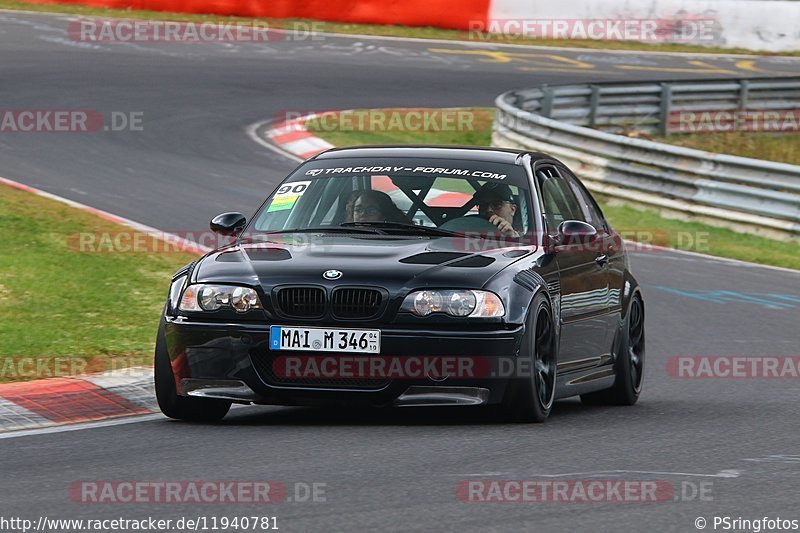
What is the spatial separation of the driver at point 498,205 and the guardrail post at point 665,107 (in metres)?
18.2

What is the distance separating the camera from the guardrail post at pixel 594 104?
26344mm

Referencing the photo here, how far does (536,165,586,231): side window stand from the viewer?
930cm

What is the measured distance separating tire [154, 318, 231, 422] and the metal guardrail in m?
12.2

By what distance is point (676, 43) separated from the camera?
38156 mm

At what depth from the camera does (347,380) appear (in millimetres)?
7887

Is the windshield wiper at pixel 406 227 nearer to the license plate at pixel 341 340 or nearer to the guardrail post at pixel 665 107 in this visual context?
the license plate at pixel 341 340

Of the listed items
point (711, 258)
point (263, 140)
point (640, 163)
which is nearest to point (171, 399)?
point (711, 258)

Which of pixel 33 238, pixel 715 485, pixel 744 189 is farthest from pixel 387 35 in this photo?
pixel 715 485

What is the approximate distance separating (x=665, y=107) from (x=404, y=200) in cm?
1852

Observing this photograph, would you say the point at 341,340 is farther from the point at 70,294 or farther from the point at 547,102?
the point at 547,102

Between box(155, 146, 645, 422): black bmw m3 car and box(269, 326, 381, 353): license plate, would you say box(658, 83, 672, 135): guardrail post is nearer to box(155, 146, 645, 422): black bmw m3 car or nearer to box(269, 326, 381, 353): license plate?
box(155, 146, 645, 422): black bmw m3 car

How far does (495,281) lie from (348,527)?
2.62m

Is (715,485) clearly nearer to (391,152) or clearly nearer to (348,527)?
(348,527)

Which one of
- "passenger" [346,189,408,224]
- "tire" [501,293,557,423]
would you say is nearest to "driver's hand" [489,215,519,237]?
"passenger" [346,189,408,224]
